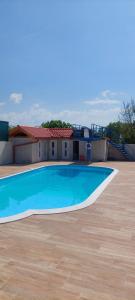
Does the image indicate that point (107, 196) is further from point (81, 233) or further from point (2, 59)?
point (2, 59)

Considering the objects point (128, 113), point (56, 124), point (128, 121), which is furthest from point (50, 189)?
point (56, 124)

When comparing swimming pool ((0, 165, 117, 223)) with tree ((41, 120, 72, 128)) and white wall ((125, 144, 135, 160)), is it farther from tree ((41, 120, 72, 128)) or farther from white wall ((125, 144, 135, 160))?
tree ((41, 120, 72, 128))

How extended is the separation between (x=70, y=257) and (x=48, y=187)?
25.4 ft

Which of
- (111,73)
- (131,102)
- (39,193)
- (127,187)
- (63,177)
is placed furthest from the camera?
(131,102)

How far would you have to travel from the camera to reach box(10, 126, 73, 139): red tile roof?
1722 cm

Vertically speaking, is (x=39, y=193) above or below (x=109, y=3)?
below

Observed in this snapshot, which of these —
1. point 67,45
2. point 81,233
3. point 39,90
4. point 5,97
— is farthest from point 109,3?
point 5,97

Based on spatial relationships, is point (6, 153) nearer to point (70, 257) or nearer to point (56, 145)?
point (56, 145)

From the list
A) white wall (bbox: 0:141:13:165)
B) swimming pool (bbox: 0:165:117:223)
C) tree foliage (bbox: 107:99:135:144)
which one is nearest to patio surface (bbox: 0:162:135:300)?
swimming pool (bbox: 0:165:117:223)

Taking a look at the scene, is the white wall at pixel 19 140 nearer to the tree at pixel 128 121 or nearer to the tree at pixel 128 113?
the tree at pixel 128 121

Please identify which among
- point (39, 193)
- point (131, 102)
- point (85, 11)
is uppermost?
point (85, 11)

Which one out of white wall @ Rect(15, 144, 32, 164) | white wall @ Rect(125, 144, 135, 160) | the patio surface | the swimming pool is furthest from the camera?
white wall @ Rect(125, 144, 135, 160)

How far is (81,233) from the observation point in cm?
484

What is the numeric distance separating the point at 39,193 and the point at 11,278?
7.01m
